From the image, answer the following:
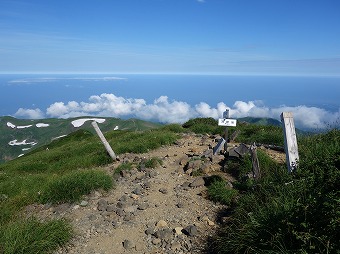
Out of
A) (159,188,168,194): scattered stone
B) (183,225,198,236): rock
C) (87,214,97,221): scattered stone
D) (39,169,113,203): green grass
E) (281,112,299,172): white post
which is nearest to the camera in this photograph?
(183,225,198,236): rock

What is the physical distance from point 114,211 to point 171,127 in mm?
16526

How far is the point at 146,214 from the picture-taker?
9.88 metres

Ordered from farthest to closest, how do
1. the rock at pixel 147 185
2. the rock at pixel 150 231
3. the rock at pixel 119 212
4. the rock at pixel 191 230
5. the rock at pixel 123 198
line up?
the rock at pixel 147 185 < the rock at pixel 123 198 < the rock at pixel 119 212 < the rock at pixel 150 231 < the rock at pixel 191 230

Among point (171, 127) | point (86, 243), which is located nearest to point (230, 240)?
point (86, 243)

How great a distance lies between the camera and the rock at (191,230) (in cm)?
814

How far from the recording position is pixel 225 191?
1038 centimetres

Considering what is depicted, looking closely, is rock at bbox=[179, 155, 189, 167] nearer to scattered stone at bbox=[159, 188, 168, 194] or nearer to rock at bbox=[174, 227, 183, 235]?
scattered stone at bbox=[159, 188, 168, 194]

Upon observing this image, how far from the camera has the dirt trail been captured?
25.9ft

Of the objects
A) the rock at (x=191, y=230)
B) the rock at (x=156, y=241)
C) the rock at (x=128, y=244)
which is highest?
the rock at (x=191, y=230)

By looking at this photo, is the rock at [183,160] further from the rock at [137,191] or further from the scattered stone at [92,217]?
the scattered stone at [92,217]

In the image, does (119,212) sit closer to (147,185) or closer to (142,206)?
(142,206)

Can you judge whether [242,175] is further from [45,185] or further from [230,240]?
[45,185]

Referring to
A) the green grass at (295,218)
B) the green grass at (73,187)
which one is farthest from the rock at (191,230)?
the green grass at (73,187)

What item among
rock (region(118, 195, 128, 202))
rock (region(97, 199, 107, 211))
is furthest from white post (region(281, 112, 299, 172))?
rock (region(97, 199, 107, 211))
